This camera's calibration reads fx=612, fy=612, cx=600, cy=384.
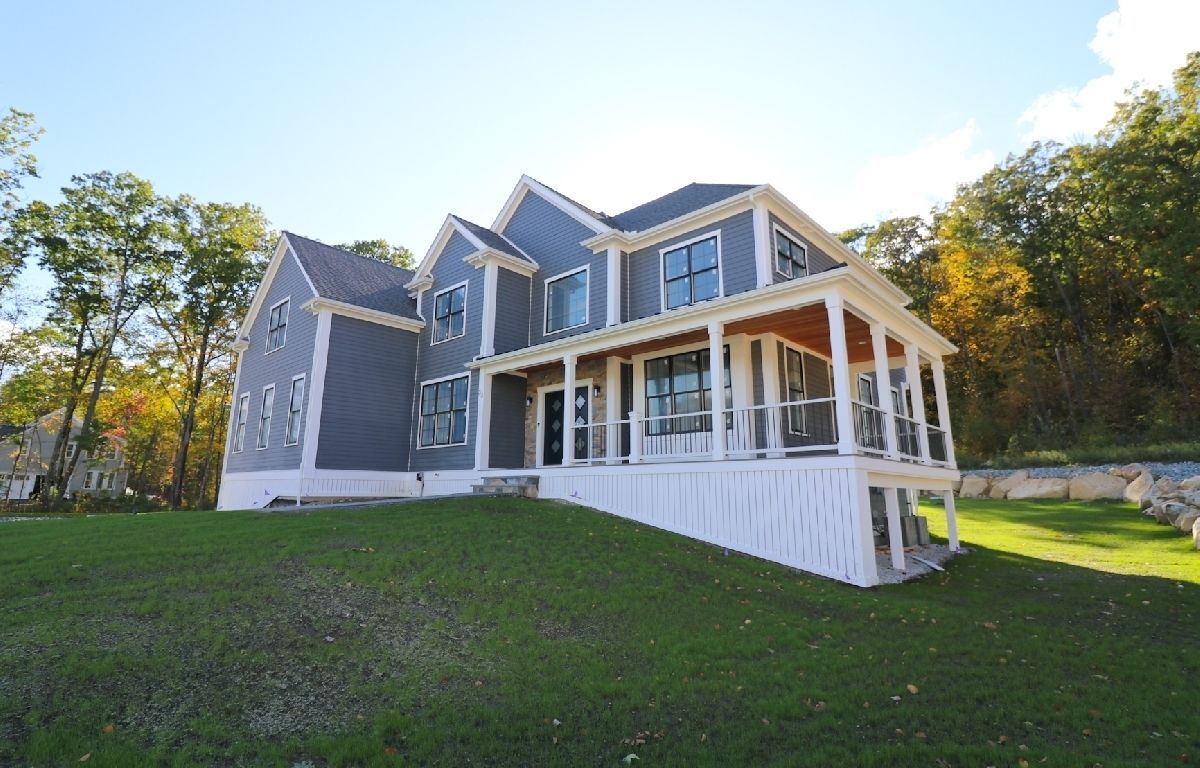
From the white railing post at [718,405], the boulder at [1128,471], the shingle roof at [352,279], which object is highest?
the shingle roof at [352,279]

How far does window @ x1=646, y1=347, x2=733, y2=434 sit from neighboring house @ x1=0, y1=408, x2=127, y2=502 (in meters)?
34.9

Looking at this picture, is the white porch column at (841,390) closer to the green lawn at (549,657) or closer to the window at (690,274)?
the green lawn at (549,657)

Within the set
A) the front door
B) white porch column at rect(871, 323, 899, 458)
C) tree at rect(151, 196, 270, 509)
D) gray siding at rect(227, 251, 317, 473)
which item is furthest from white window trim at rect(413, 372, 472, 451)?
tree at rect(151, 196, 270, 509)

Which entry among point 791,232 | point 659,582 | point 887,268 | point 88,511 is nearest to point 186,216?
point 88,511

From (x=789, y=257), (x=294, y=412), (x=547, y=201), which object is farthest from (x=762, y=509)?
(x=294, y=412)

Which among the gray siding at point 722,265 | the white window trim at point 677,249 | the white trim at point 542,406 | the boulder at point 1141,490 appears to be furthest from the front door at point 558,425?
the boulder at point 1141,490

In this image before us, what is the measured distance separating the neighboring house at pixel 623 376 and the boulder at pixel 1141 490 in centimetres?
697

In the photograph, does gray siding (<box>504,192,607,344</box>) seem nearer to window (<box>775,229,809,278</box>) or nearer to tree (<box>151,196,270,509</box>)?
window (<box>775,229,809,278</box>)

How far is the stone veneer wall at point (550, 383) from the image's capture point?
1444 centimetres

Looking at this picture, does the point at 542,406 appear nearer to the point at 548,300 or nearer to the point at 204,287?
the point at 548,300

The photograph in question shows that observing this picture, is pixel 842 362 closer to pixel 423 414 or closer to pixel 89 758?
pixel 89 758

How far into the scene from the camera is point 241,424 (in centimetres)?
1973

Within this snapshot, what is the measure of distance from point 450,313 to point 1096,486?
2119 centimetres

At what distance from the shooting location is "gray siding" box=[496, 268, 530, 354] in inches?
630
